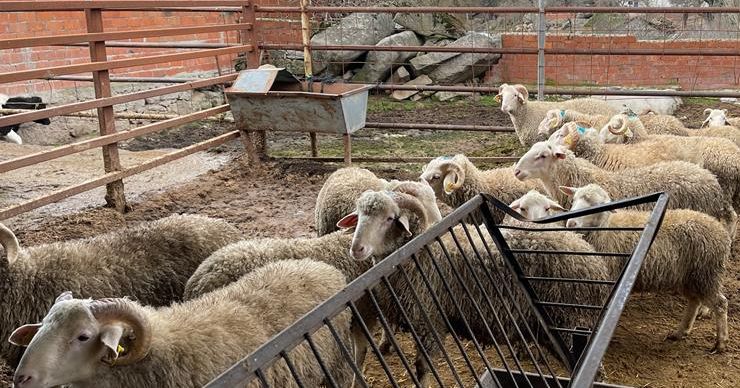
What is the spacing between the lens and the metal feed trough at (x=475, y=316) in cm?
165

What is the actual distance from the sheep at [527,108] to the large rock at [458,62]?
5.09m

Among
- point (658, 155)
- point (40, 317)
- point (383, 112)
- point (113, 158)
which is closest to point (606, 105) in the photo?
point (658, 155)

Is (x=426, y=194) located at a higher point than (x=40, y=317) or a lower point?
higher

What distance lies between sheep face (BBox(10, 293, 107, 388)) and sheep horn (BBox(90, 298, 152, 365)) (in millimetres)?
34

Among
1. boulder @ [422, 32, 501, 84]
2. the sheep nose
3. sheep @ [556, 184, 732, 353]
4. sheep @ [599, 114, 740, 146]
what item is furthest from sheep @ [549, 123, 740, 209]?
boulder @ [422, 32, 501, 84]

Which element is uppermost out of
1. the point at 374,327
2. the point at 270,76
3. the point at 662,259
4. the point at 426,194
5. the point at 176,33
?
the point at 176,33

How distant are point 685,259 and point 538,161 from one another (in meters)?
1.44

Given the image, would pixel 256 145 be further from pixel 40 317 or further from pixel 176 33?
pixel 40 317

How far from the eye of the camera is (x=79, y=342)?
2441 millimetres

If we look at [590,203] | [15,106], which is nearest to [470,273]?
[590,203]

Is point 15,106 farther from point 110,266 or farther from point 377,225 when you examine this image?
point 377,225

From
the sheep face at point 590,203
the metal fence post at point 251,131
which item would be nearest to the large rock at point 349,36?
the metal fence post at point 251,131

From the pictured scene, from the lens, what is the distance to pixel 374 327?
4.16 m

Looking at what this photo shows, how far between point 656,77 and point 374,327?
33.7ft
